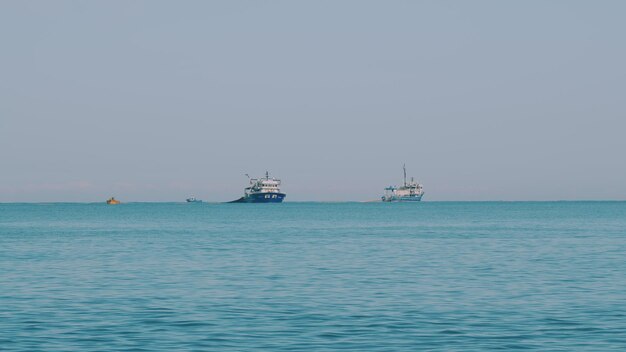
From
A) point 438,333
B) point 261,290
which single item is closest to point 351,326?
point 438,333

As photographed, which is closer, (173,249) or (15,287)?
(15,287)

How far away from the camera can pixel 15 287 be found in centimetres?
4128

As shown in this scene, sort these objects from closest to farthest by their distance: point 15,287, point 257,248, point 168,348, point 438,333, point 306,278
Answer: point 168,348, point 438,333, point 15,287, point 306,278, point 257,248

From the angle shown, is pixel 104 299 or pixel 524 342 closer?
pixel 524 342

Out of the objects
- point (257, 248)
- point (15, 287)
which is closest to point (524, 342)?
point (15, 287)

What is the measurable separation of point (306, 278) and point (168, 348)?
2066 centimetres

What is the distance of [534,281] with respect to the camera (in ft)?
143

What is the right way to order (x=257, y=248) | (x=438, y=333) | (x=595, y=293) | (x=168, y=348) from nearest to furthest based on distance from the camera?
(x=168, y=348) → (x=438, y=333) → (x=595, y=293) → (x=257, y=248)

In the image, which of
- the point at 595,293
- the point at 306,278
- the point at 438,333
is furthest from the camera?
the point at 306,278

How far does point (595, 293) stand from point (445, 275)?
33.6 feet

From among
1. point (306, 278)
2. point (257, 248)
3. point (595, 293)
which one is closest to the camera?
point (595, 293)

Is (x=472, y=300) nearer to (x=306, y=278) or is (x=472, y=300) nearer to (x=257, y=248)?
(x=306, y=278)

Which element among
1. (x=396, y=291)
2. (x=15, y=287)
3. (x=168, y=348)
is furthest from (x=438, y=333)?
(x=15, y=287)

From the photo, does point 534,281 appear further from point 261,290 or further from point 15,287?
point 15,287
